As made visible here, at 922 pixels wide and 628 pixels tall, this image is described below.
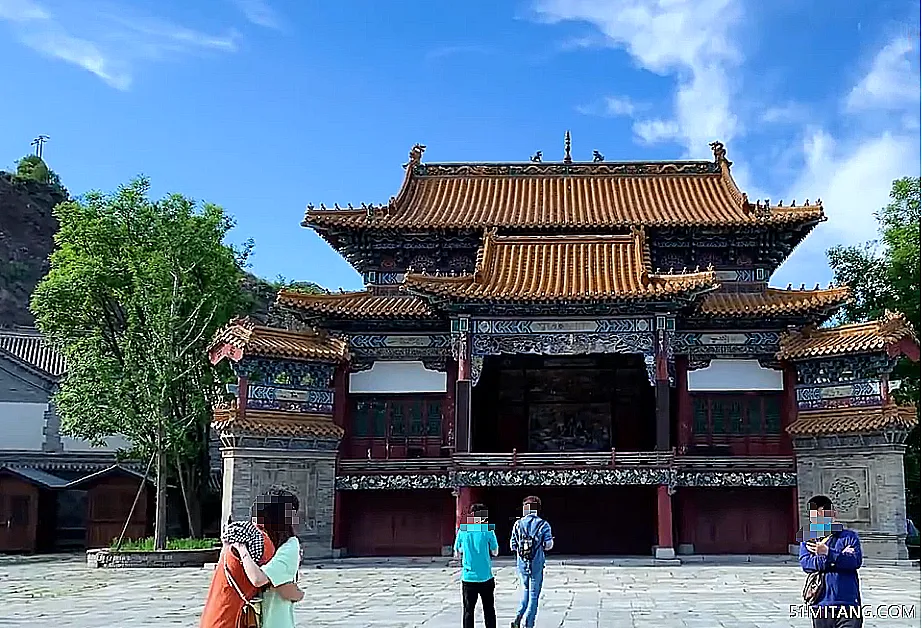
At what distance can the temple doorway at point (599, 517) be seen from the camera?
77.3 feet

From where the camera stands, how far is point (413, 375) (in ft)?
77.5

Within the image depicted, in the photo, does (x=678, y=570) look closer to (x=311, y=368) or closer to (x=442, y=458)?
(x=442, y=458)

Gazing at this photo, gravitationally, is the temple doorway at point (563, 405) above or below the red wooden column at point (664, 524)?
above

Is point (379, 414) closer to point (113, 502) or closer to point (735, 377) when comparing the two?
point (735, 377)

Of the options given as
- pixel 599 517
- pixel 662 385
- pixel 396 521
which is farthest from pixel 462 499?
pixel 662 385

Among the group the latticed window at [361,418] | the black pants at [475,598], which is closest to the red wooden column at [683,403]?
the latticed window at [361,418]

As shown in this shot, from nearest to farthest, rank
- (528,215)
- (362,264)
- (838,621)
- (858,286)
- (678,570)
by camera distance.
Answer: (838,621), (678,570), (362,264), (528,215), (858,286)

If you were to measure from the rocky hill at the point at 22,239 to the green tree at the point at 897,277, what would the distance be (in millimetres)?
44383

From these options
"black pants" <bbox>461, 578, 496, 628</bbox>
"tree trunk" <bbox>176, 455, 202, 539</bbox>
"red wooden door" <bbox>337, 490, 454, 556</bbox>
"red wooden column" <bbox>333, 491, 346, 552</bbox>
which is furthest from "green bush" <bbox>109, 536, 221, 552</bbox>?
"black pants" <bbox>461, 578, 496, 628</bbox>

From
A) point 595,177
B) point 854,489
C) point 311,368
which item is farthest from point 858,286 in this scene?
point 311,368

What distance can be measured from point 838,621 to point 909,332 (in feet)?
52.7

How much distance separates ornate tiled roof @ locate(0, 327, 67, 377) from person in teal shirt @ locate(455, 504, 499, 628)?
30.9 metres

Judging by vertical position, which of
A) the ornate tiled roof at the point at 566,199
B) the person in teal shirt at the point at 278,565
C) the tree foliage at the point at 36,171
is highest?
the tree foliage at the point at 36,171

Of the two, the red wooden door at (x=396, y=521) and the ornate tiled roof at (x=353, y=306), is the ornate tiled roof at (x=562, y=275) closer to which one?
the ornate tiled roof at (x=353, y=306)
